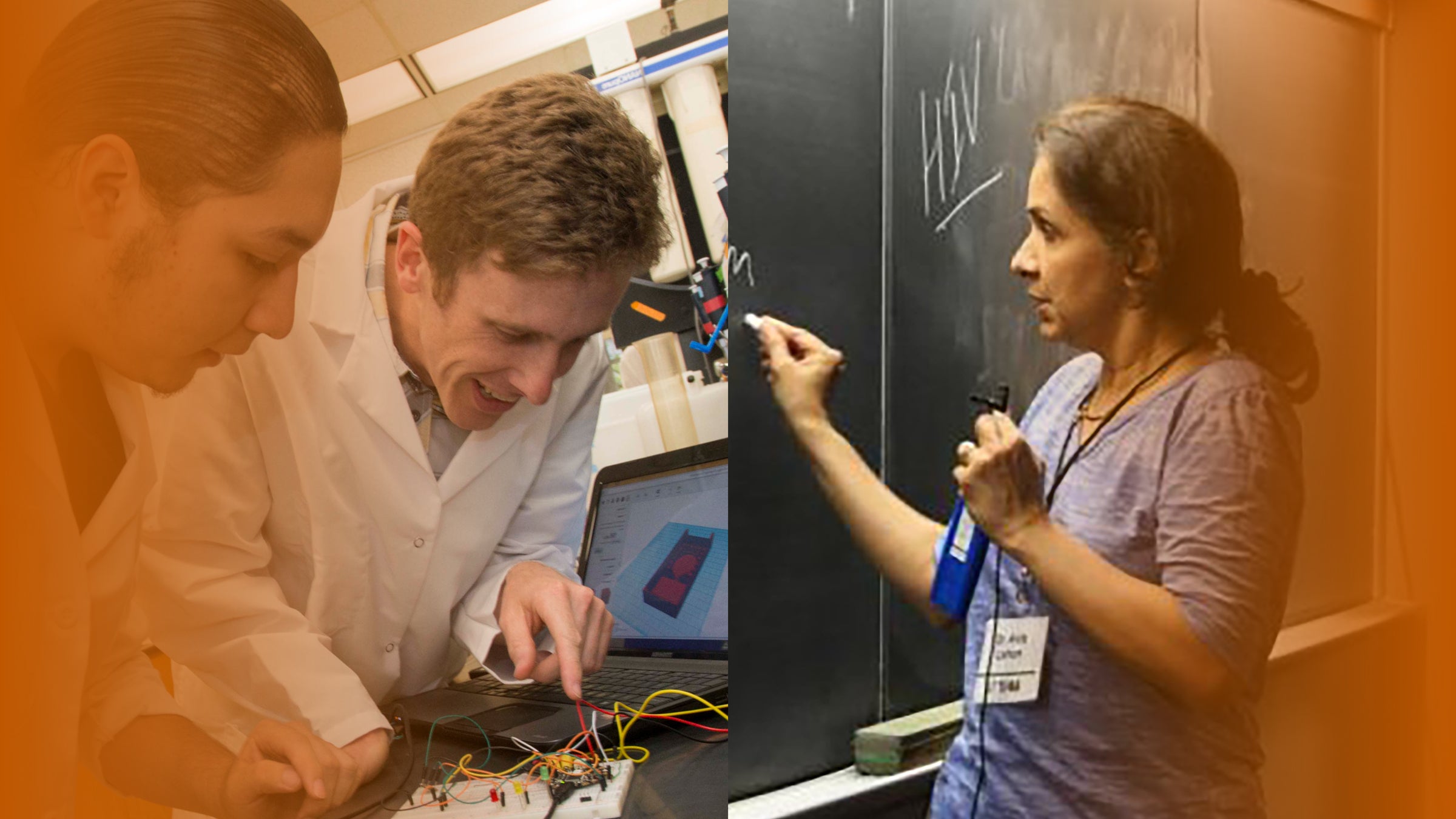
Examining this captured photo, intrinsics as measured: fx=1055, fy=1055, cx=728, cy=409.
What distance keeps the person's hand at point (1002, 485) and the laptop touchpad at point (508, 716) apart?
71 centimetres

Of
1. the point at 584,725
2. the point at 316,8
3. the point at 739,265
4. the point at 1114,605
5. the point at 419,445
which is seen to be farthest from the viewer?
the point at 1114,605

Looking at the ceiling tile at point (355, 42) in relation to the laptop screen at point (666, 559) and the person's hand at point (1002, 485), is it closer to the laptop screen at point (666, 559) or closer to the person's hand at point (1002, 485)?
the laptop screen at point (666, 559)

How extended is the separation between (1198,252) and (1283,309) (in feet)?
1.01

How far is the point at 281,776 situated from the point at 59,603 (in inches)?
9.6

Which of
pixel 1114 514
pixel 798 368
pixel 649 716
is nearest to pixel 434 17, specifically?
pixel 798 368

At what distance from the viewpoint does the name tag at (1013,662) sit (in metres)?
1.58

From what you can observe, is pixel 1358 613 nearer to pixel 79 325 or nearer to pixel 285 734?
pixel 285 734

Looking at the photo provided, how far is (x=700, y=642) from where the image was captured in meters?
1.37

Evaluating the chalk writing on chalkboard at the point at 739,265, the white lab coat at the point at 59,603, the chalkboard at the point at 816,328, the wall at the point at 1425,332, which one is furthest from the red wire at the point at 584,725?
the wall at the point at 1425,332

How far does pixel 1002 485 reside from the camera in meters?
1.59

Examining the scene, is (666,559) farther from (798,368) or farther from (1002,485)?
(1002,485)

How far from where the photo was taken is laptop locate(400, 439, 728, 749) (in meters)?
1.23

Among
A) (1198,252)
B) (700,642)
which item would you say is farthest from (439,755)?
(1198,252)

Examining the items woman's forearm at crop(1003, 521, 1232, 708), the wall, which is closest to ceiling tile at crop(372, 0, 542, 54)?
woman's forearm at crop(1003, 521, 1232, 708)
